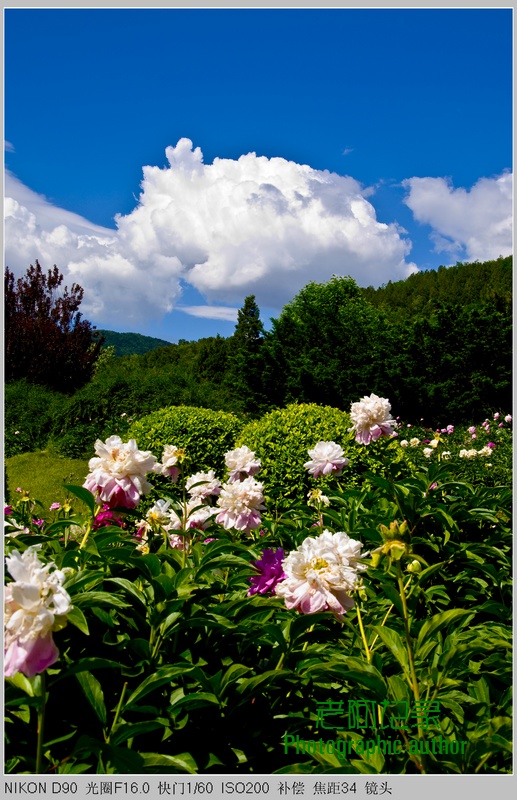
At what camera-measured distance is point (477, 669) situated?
54.4 inches

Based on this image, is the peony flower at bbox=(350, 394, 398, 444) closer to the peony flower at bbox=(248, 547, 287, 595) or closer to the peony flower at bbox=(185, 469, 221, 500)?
the peony flower at bbox=(185, 469, 221, 500)

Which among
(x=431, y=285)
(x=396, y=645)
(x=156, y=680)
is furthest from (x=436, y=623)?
(x=431, y=285)

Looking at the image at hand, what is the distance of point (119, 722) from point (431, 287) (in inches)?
1332

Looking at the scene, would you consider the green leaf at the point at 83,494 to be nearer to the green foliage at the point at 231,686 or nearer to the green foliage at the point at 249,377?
the green foliage at the point at 231,686

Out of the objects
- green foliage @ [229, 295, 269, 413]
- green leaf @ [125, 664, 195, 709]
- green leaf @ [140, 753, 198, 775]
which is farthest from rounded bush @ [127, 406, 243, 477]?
green foliage @ [229, 295, 269, 413]

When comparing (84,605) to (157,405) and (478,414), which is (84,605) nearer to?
(157,405)

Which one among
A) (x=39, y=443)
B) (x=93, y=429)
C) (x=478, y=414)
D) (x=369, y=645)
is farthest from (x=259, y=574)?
(x=478, y=414)

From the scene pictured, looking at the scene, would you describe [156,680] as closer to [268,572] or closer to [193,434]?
[268,572]

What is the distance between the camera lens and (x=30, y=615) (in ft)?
2.80

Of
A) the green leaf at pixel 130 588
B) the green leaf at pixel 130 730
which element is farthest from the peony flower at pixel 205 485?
the green leaf at pixel 130 730

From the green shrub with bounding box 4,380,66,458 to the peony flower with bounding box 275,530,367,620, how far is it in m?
9.26

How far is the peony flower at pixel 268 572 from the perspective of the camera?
154 cm

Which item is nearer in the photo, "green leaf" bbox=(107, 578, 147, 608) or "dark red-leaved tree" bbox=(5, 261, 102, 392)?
"green leaf" bbox=(107, 578, 147, 608)

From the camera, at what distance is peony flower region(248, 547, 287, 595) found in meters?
1.54
